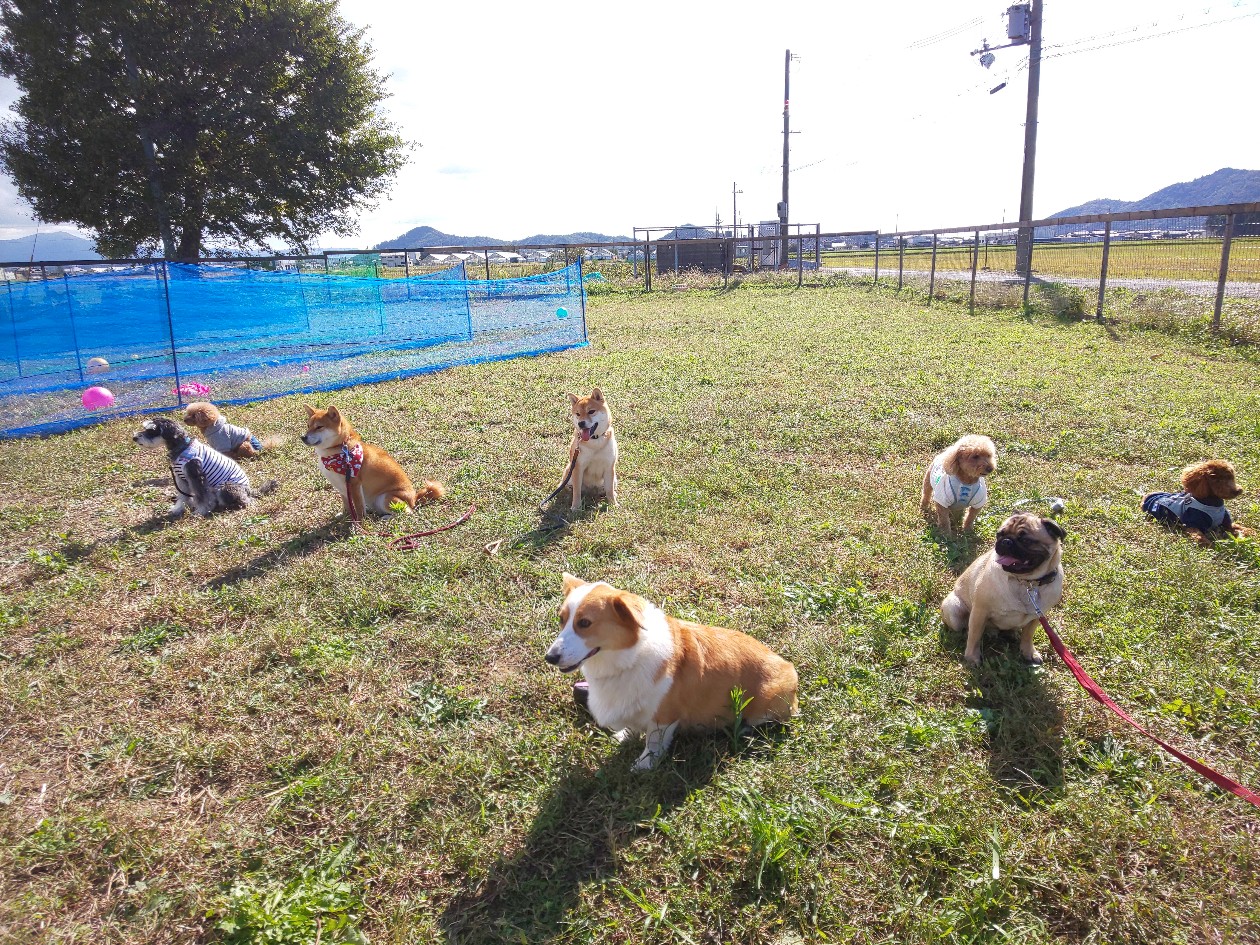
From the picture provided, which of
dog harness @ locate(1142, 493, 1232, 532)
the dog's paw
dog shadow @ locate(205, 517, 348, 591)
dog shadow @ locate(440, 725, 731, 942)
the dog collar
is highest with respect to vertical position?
the dog collar

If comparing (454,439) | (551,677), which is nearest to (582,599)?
(551,677)

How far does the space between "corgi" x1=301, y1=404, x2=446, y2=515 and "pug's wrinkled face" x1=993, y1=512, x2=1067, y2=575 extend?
14.3 ft

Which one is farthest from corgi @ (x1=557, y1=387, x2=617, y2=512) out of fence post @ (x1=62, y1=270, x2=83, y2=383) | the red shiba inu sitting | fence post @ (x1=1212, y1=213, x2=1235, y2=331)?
fence post @ (x1=1212, y1=213, x2=1235, y2=331)

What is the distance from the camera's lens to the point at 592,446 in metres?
5.43

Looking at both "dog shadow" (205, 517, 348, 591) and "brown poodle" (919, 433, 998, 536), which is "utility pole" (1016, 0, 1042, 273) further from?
"dog shadow" (205, 517, 348, 591)

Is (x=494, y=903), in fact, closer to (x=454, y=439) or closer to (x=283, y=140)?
(x=454, y=439)

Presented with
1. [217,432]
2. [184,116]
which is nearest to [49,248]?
[184,116]

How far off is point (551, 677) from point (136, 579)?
330 centimetres

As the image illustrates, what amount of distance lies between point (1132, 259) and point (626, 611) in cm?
1644

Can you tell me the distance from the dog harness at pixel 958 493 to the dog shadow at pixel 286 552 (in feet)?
15.0

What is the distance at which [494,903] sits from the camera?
2.24 m

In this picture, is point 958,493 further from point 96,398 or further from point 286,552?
point 96,398

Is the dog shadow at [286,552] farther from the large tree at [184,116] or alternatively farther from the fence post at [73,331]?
the large tree at [184,116]

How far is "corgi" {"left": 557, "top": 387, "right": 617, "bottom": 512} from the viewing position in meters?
5.38
